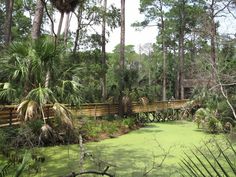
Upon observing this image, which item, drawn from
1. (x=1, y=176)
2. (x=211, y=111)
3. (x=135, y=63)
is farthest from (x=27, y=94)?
(x=135, y=63)

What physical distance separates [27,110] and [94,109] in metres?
5.65

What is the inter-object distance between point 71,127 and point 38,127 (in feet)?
2.87

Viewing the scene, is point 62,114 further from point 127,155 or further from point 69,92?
point 127,155

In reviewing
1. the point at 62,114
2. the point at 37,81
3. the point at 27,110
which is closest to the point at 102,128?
the point at 62,114

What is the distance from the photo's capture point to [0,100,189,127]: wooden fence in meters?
8.26

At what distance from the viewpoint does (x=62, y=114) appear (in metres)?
8.19

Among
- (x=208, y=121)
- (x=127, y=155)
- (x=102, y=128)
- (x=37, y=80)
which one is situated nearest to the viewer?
(x=127, y=155)

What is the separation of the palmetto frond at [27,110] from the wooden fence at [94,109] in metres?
0.46

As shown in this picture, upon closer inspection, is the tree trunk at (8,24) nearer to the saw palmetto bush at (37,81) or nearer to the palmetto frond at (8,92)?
the saw palmetto bush at (37,81)

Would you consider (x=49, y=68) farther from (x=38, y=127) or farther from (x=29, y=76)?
(x=38, y=127)

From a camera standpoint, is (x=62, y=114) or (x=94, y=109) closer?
(x=62, y=114)

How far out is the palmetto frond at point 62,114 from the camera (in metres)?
8.20

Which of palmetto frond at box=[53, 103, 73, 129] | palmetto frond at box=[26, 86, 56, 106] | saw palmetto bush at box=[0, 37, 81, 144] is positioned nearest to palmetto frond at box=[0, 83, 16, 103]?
saw palmetto bush at box=[0, 37, 81, 144]

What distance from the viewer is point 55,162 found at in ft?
23.1
